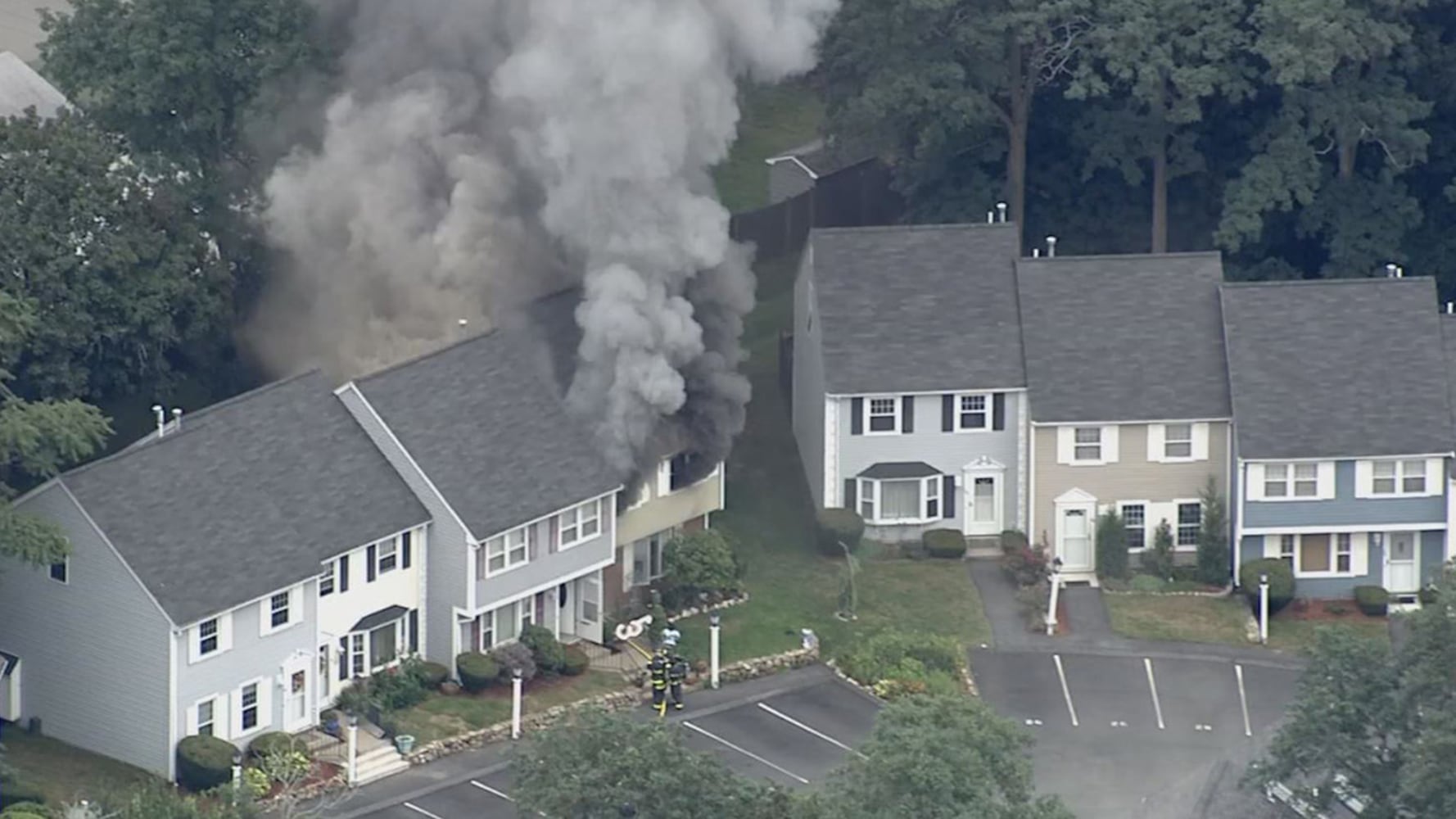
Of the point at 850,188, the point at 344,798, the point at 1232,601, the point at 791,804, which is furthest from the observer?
the point at 850,188

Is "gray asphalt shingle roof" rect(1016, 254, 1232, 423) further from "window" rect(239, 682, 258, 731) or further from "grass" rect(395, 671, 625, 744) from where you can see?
"window" rect(239, 682, 258, 731)

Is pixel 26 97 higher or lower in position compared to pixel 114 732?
higher

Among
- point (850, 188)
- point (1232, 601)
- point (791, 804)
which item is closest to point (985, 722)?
point (791, 804)

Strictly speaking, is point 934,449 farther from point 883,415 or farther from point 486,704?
point 486,704

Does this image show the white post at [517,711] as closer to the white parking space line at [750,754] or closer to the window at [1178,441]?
the white parking space line at [750,754]

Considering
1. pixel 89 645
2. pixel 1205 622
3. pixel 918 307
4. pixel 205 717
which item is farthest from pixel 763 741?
pixel 918 307

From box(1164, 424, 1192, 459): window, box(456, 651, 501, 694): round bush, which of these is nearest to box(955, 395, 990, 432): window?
box(1164, 424, 1192, 459): window

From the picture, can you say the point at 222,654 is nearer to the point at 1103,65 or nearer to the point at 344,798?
the point at 344,798
